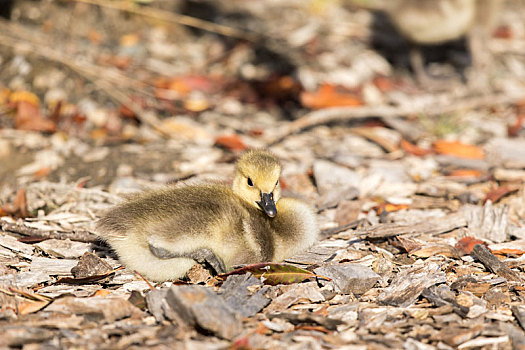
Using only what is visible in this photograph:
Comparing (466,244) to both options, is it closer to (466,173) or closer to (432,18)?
(466,173)

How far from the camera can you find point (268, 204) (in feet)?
9.57

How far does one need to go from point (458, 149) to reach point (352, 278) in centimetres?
256

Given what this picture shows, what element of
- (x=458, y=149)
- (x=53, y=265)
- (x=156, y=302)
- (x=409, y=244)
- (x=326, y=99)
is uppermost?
(x=326, y=99)

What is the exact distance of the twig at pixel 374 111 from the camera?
516cm

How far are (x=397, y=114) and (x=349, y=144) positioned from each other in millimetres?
660

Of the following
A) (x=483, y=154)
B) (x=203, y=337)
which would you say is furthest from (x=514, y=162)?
(x=203, y=337)

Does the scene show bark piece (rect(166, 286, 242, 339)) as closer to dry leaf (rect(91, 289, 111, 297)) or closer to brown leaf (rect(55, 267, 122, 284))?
dry leaf (rect(91, 289, 111, 297))

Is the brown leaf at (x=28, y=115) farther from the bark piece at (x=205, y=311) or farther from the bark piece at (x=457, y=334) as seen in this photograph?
the bark piece at (x=457, y=334)

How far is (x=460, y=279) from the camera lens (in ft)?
9.12

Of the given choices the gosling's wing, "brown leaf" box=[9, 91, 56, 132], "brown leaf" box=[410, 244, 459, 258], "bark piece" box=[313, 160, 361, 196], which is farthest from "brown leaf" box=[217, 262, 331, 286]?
"brown leaf" box=[9, 91, 56, 132]

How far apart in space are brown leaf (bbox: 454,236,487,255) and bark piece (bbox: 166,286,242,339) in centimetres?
143

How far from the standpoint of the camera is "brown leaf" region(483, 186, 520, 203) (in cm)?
380

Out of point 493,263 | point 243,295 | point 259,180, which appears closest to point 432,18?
point 493,263

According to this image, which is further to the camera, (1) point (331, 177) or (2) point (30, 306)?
(1) point (331, 177)
